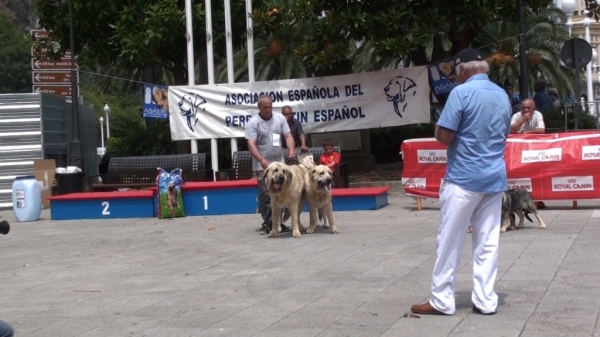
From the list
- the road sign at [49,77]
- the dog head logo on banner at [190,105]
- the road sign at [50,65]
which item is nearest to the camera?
the dog head logo on banner at [190,105]

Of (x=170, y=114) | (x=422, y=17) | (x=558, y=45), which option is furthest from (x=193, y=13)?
(x=558, y=45)

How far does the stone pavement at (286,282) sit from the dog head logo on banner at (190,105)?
5.99 metres

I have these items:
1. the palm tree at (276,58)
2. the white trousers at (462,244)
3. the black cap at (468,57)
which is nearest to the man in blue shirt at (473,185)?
the white trousers at (462,244)

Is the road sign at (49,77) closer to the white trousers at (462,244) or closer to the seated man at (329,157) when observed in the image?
the seated man at (329,157)

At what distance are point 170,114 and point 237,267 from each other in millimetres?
10396

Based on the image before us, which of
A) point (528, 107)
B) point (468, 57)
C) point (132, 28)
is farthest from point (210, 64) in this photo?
point (468, 57)

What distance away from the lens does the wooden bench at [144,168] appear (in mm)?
19750

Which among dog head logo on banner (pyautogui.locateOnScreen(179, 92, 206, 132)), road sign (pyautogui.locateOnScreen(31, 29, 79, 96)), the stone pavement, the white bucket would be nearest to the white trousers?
the stone pavement

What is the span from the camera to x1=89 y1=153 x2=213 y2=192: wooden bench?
19.8m

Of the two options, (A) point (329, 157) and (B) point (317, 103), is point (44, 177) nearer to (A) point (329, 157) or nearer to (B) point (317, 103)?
(B) point (317, 103)

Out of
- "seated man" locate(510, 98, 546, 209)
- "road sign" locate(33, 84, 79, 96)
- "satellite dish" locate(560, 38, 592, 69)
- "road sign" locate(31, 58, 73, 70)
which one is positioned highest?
"road sign" locate(31, 58, 73, 70)

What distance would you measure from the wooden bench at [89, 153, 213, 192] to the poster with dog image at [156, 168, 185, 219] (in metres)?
2.97

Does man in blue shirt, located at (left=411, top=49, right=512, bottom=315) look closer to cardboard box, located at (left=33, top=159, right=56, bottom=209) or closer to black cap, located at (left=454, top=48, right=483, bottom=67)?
black cap, located at (left=454, top=48, right=483, bottom=67)

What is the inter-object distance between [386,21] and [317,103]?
228 cm
